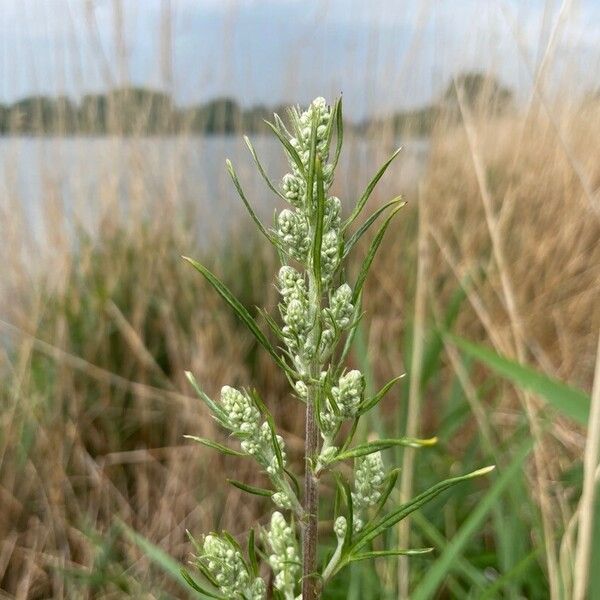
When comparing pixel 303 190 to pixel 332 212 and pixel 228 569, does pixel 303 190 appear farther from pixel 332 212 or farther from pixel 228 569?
pixel 228 569

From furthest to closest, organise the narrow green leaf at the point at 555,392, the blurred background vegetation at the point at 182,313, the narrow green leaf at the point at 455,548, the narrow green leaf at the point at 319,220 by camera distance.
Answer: the blurred background vegetation at the point at 182,313, the narrow green leaf at the point at 455,548, the narrow green leaf at the point at 555,392, the narrow green leaf at the point at 319,220

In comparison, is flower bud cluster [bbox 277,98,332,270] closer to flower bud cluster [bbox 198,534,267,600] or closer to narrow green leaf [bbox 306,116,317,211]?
narrow green leaf [bbox 306,116,317,211]

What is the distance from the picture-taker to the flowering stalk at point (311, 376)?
0.27 meters

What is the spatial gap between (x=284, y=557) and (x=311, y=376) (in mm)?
90

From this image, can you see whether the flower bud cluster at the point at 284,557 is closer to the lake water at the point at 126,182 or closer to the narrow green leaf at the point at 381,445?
the narrow green leaf at the point at 381,445

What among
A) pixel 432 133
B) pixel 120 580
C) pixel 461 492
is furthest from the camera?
pixel 432 133

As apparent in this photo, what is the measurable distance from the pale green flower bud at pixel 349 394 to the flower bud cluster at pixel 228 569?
0.24 ft

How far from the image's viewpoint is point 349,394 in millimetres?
281

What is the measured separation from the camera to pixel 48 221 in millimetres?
2230

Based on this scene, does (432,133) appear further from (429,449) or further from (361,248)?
(429,449)

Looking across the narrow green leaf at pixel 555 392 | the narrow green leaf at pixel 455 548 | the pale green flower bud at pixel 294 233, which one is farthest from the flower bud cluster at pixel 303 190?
the narrow green leaf at pixel 455 548

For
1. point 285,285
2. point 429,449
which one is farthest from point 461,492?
point 285,285

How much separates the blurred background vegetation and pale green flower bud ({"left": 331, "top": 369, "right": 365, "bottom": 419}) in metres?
1.06

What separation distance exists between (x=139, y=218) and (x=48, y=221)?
11.0 inches
